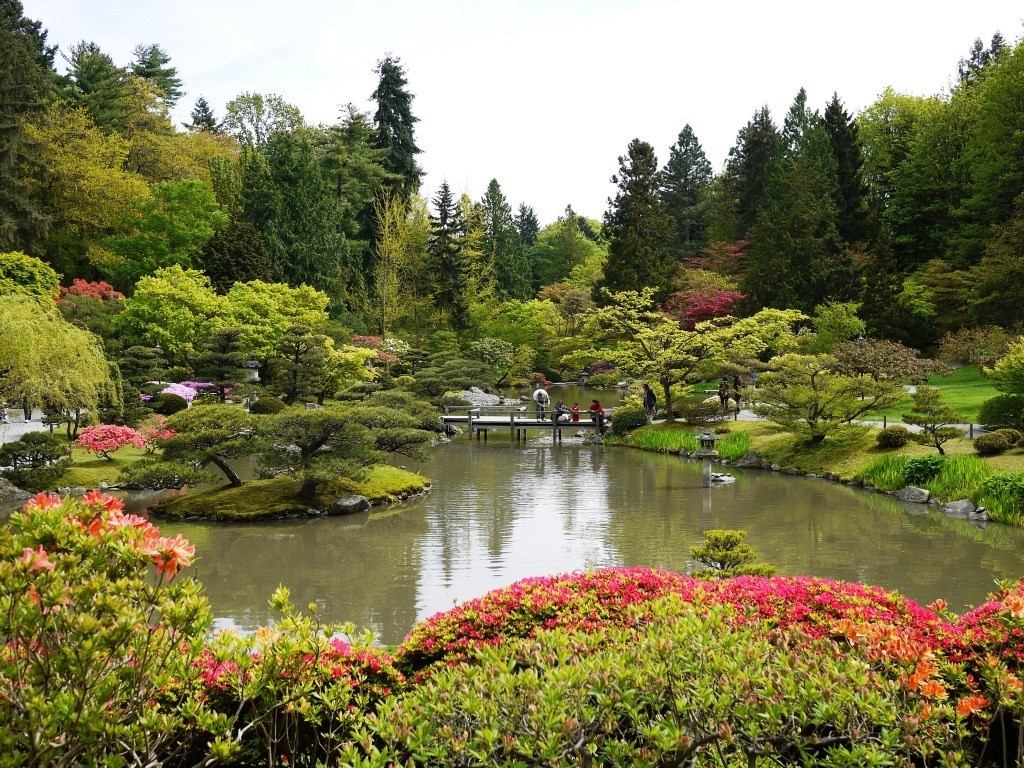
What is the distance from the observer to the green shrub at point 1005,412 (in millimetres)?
15719

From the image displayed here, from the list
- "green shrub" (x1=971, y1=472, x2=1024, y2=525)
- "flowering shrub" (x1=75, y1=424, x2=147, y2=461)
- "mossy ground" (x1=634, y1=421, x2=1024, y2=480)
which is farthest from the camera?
"mossy ground" (x1=634, y1=421, x2=1024, y2=480)

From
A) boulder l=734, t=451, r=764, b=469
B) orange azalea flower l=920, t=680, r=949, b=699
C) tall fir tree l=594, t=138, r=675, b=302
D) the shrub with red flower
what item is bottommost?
boulder l=734, t=451, r=764, b=469

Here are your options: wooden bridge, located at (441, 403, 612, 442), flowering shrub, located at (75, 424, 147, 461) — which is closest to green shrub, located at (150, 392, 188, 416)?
flowering shrub, located at (75, 424, 147, 461)

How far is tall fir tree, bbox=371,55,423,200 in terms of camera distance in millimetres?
45281

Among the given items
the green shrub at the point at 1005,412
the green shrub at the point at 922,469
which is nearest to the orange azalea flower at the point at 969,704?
the green shrub at the point at 922,469

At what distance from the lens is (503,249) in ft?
160

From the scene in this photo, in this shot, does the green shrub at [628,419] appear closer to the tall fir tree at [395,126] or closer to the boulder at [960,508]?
the boulder at [960,508]

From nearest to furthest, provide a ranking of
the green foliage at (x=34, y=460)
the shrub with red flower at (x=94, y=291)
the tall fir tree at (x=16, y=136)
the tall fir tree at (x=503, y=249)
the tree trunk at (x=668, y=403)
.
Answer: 1. the green foliage at (x=34, y=460)
2. the tree trunk at (x=668, y=403)
3. the shrub with red flower at (x=94, y=291)
4. the tall fir tree at (x=16, y=136)
5. the tall fir tree at (x=503, y=249)

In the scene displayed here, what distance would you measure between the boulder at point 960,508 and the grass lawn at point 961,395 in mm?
5454

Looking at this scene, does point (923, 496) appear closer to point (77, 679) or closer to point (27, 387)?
point (77, 679)

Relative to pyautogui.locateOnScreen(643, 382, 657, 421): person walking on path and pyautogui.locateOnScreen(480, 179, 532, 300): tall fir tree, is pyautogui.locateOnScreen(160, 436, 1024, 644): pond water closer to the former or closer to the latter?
pyautogui.locateOnScreen(643, 382, 657, 421): person walking on path

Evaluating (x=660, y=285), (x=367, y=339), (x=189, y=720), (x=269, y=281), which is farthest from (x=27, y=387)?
(x=660, y=285)

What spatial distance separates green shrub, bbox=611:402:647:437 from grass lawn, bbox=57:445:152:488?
12.9 metres

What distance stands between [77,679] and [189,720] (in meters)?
1.12
